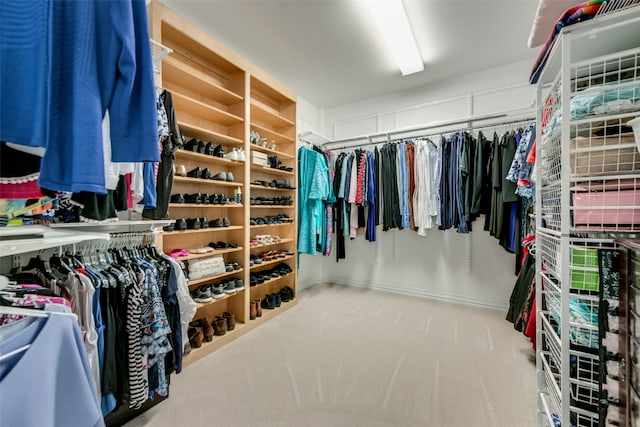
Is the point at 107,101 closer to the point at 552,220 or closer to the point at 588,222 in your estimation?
the point at 588,222

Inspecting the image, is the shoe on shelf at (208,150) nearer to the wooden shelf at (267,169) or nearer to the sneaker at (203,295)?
the wooden shelf at (267,169)

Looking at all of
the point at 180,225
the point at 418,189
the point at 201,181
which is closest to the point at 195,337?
the point at 180,225

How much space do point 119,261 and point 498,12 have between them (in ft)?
10.6

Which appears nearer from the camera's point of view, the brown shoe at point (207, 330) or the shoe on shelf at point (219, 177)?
the brown shoe at point (207, 330)

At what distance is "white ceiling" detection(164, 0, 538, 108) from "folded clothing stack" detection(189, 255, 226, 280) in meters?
2.03

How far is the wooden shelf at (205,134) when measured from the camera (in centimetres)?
208

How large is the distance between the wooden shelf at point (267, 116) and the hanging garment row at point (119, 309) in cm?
184

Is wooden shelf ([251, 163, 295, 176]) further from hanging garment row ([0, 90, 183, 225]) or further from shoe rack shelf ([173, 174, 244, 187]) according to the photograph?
hanging garment row ([0, 90, 183, 225])

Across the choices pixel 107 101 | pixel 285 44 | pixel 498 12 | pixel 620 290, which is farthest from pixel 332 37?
pixel 620 290

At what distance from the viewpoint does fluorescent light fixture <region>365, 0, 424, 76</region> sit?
1989 millimetres

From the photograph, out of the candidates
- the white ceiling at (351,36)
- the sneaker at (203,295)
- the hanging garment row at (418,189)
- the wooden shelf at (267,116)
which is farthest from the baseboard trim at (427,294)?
the white ceiling at (351,36)

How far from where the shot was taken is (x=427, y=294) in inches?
136

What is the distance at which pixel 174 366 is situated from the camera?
158 cm

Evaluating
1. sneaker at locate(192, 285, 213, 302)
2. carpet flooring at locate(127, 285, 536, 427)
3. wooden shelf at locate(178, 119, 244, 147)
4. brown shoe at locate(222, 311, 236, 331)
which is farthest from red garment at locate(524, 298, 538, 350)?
wooden shelf at locate(178, 119, 244, 147)
